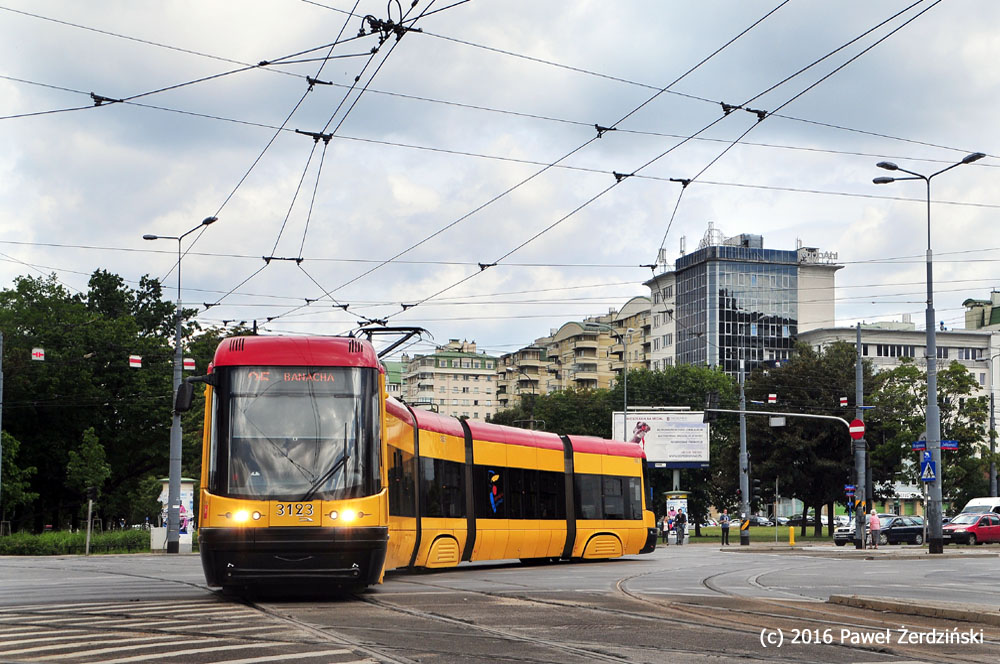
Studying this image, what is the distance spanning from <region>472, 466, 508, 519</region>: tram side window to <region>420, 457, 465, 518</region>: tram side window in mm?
660

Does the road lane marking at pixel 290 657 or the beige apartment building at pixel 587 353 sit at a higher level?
the beige apartment building at pixel 587 353

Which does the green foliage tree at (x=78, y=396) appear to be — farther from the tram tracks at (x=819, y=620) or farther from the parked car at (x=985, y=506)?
the tram tracks at (x=819, y=620)

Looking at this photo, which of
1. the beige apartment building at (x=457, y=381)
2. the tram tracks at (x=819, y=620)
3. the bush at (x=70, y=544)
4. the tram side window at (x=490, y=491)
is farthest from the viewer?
the beige apartment building at (x=457, y=381)

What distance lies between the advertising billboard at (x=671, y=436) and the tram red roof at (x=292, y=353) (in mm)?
60531

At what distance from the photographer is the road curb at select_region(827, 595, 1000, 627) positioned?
13164 mm

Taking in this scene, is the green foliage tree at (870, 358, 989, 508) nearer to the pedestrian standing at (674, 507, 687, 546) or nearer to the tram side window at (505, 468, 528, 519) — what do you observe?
the pedestrian standing at (674, 507, 687, 546)

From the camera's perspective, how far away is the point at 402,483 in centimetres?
2077

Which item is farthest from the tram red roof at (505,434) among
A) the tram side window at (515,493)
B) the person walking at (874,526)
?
the person walking at (874,526)

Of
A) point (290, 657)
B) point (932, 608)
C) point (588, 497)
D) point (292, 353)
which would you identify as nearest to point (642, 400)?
point (588, 497)

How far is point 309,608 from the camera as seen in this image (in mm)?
14531

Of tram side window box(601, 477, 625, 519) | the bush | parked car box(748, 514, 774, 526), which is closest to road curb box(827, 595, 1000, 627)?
tram side window box(601, 477, 625, 519)

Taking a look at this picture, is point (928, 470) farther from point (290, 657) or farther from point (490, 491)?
point (290, 657)

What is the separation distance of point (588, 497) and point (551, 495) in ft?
5.07

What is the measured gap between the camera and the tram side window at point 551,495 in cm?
2789
